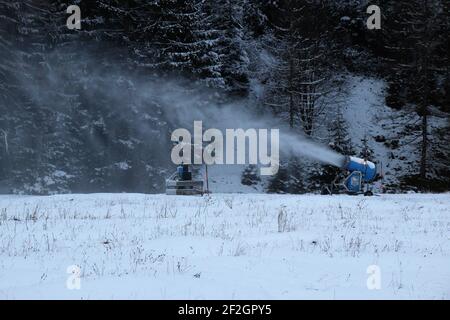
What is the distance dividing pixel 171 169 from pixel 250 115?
9.29 metres

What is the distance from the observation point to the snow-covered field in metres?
5.88

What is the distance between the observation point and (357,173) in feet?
71.3

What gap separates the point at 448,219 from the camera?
12891 millimetres

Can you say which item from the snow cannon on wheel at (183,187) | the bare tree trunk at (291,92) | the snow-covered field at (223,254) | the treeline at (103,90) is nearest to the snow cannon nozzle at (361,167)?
the snow cannon on wheel at (183,187)

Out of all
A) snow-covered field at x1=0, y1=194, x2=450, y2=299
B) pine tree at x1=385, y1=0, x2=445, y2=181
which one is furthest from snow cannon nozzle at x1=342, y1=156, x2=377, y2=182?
pine tree at x1=385, y1=0, x2=445, y2=181

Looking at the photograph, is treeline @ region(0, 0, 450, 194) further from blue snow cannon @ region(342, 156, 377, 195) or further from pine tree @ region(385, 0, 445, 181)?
blue snow cannon @ region(342, 156, 377, 195)

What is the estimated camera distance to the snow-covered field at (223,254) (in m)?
5.88

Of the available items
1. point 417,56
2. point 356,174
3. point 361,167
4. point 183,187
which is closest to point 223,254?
point 183,187

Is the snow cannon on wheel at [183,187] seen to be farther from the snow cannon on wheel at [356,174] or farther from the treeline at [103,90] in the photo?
the treeline at [103,90]

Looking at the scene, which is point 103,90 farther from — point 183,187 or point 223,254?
point 223,254

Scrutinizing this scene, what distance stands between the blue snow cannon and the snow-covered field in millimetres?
7379

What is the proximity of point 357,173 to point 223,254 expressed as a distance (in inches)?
583
